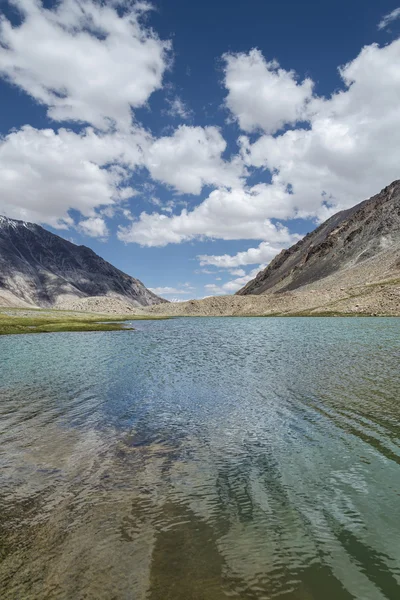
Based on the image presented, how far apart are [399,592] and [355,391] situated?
18226 mm

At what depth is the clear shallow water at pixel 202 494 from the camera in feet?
26.1

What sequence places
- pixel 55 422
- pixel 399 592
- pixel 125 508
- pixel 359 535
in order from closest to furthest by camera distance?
1. pixel 399 592
2. pixel 359 535
3. pixel 125 508
4. pixel 55 422

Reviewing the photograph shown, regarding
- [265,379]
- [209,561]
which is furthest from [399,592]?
[265,379]

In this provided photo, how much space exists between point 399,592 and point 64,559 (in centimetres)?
704

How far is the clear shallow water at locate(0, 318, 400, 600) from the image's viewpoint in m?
7.96

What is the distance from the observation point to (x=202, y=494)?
1182 cm

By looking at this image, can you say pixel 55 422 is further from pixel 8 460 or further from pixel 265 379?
pixel 265 379

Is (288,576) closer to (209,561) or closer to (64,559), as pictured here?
(209,561)

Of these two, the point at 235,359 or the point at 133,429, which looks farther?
the point at 235,359

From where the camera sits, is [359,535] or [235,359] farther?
[235,359]

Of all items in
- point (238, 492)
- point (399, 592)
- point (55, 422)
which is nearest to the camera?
point (399, 592)

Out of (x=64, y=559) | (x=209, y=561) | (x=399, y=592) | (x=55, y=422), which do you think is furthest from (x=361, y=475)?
(x=55, y=422)

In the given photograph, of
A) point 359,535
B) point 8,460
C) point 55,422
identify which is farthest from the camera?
point 55,422

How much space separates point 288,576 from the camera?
8.02 m
